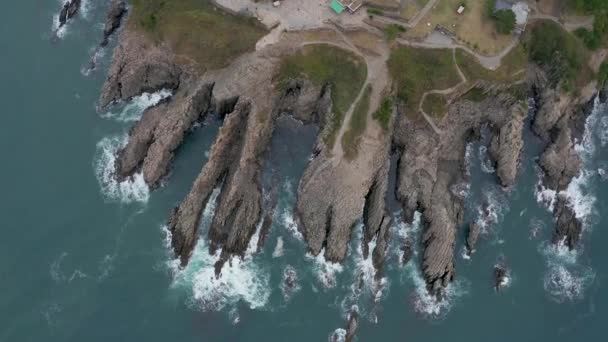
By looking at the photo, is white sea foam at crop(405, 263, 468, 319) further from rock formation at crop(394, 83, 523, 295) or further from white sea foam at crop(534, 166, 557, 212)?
→ white sea foam at crop(534, 166, 557, 212)

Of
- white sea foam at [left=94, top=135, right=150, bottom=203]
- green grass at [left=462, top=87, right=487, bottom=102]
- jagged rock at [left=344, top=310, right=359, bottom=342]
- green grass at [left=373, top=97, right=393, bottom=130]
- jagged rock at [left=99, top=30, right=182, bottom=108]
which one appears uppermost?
green grass at [left=462, top=87, right=487, bottom=102]

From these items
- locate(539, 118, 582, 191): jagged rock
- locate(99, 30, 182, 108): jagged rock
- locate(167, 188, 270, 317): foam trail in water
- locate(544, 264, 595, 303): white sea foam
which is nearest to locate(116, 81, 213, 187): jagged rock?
locate(99, 30, 182, 108): jagged rock

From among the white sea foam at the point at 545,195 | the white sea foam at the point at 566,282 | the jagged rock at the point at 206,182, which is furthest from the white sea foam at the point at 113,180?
the white sea foam at the point at 566,282

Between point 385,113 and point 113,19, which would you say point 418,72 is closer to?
point 385,113

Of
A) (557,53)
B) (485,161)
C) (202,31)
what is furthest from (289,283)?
(557,53)

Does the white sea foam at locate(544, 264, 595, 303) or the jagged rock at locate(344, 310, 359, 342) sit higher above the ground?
the white sea foam at locate(544, 264, 595, 303)

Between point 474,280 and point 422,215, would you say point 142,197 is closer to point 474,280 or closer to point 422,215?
point 422,215

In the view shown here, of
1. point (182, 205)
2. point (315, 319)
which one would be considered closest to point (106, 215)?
point (182, 205)
